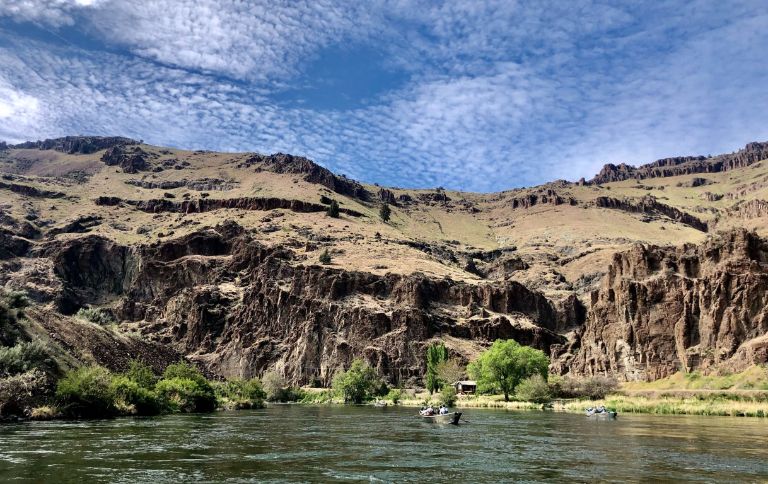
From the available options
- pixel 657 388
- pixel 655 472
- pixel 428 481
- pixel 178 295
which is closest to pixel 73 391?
pixel 428 481

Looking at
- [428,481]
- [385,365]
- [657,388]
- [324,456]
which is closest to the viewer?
[428,481]

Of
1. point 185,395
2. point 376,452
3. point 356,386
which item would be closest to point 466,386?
point 356,386

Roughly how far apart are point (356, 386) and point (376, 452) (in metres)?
85.3

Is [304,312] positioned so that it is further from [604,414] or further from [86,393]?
[86,393]

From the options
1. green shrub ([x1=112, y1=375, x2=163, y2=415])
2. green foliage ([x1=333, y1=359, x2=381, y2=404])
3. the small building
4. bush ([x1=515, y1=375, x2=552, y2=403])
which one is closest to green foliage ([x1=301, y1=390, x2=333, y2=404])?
green foliage ([x1=333, y1=359, x2=381, y2=404])

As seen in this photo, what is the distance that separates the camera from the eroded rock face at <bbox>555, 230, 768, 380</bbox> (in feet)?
297

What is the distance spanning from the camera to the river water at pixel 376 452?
92.8 feet

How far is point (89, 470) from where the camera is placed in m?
28.3

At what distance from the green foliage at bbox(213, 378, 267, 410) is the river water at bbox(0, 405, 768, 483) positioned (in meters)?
34.7

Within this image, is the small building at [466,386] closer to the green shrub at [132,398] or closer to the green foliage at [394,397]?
the green foliage at [394,397]

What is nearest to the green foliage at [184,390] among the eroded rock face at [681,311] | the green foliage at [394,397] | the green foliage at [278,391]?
the green foliage at [394,397]

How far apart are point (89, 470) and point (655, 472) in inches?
1051

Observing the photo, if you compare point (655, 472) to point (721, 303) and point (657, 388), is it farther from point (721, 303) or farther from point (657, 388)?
point (721, 303)

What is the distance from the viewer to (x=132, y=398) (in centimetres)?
6238
